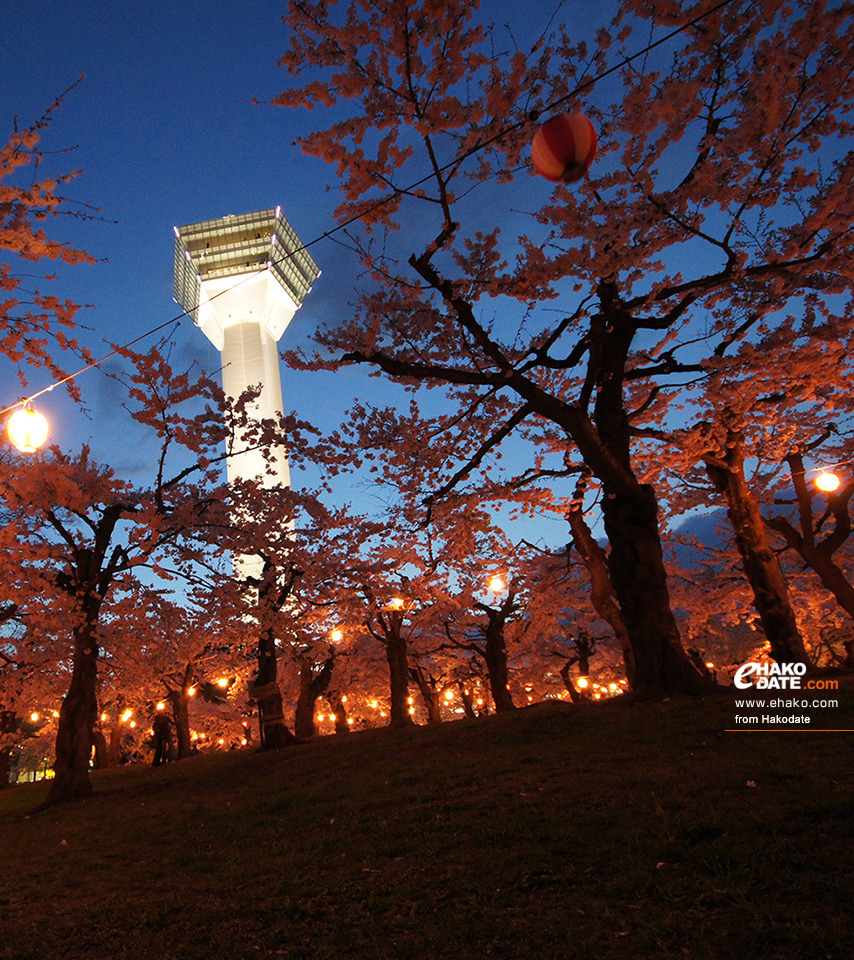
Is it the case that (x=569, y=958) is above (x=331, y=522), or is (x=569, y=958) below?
below

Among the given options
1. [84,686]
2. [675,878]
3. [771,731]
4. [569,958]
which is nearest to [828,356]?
[771,731]

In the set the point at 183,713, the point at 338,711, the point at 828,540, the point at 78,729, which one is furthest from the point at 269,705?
the point at 828,540

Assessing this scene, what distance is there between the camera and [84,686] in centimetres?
1361

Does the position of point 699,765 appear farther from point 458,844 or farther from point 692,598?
point 692,598

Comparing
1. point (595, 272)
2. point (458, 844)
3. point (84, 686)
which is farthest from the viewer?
point (84, 686)

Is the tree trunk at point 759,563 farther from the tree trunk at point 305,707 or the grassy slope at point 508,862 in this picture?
the tree trunk at point 305,707

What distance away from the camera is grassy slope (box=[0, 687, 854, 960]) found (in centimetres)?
359

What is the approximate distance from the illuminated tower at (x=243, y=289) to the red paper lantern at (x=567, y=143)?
96825 millimetres

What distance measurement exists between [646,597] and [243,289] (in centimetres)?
10754

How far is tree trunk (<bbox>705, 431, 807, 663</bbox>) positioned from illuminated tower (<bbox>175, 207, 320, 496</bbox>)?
3604 inches

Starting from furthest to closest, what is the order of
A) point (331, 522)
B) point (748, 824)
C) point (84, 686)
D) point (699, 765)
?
point (331, 522) → point (84, 686) → point (699, 765) → point (748, 824)

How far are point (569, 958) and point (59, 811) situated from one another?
501 inches

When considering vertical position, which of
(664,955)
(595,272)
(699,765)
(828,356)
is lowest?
(664,955)

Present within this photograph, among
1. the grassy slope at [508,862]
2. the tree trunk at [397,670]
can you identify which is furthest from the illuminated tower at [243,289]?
the grassy slope at [508,862]
